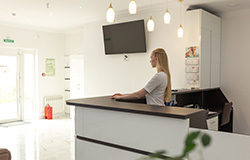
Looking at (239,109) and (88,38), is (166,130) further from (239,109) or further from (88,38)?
(88,38)

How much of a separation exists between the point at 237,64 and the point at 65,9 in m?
3.92

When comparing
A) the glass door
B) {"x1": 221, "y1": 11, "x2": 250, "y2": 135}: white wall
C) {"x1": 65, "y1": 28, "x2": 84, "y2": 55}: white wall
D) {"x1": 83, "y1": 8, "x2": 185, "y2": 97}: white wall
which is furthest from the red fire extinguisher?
{"x1": 221, "y1": 11, "x2": 250, "y2": 135}: white wall

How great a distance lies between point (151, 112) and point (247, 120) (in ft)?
12.1

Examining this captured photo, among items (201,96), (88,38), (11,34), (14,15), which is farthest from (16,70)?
(201,96)

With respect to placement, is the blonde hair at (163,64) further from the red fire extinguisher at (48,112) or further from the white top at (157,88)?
the red fire extinguisher at (48,112)

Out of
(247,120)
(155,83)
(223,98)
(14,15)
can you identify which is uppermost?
(14,15)

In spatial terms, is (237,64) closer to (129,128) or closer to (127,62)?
(127,62)

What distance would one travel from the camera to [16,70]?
298 inches

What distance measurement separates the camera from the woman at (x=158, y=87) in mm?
2742

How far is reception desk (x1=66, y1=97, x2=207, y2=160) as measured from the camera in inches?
80.6

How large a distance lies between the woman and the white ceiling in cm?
233

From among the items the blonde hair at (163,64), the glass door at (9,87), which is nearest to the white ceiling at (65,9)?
the glass door at (9,87)

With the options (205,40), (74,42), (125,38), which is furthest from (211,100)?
(74,42)

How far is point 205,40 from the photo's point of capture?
4805 mm
